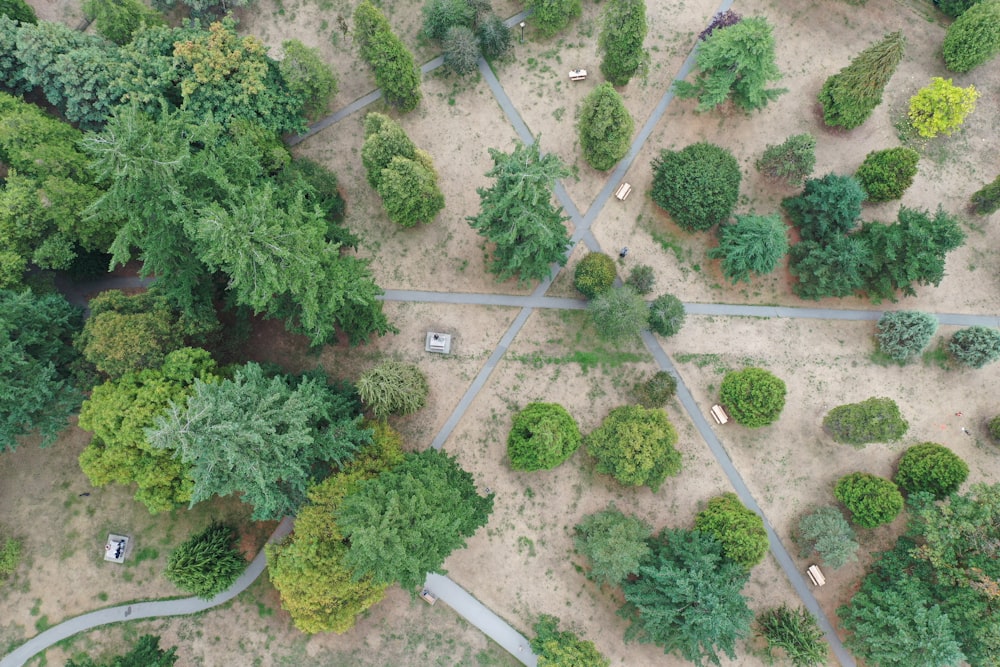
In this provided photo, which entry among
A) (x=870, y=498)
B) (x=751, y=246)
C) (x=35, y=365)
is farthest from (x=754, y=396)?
(x=35, y=365)

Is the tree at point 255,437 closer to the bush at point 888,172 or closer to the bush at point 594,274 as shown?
the bush at point 594,274

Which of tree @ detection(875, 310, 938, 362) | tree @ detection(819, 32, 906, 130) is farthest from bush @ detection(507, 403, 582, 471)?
tree @ detection(819, 32, 906, 130)

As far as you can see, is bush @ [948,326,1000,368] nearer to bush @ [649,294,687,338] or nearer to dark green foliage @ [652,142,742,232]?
dark green foliage @ [652,142,742,232]

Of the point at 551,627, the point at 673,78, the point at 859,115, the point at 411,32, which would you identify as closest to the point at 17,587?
the point at 551,627

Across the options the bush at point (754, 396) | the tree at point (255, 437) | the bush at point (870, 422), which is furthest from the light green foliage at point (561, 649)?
the bush at point (870, 422)

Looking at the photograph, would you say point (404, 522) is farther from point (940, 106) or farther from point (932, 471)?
point (940, 106)

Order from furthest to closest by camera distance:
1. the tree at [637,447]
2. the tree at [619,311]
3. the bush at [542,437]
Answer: the tree at [619,311] < the bush at [542,437] < the tree at [637,447]

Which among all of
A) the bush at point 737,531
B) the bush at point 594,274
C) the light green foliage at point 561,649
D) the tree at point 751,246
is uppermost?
the tree at point 751,246
